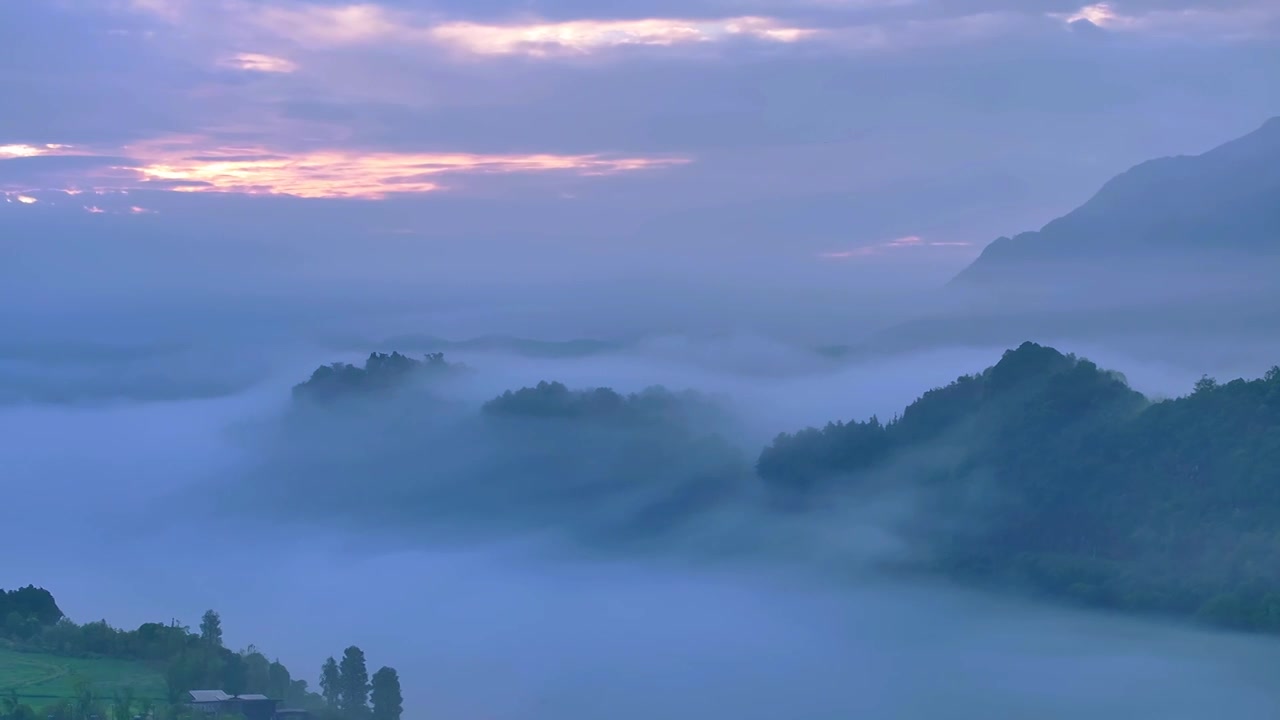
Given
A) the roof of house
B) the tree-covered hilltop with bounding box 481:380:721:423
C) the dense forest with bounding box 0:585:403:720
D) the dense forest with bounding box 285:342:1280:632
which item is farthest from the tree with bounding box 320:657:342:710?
the tree-covered hilltop with bounding box 481:380:721:423

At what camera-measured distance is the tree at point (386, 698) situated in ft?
73.0

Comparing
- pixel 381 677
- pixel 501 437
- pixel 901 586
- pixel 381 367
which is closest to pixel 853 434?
pixel 901 586

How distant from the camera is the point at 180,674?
2177 cm

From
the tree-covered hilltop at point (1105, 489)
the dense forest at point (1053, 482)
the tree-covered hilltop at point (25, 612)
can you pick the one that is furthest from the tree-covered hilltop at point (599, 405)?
the tree-covered hilltop at point (25, 612)

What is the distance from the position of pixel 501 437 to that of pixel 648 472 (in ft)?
25.8

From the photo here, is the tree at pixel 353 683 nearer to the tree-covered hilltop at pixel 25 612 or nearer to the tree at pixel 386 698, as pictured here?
the tree at pixel 386 698

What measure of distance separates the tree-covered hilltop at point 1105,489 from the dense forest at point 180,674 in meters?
14.0

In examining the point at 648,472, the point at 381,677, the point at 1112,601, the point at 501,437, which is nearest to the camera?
the point at 381,677

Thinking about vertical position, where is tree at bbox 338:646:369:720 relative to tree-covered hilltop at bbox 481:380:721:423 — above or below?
below

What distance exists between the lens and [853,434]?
38844 millimetres

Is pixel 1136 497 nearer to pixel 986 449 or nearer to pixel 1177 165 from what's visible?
pixel 986 449

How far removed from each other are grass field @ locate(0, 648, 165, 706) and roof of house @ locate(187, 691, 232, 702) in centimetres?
46

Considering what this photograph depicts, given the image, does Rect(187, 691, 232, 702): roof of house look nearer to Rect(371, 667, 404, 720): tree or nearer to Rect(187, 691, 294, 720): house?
Rect(187, 691, 294, 720): house

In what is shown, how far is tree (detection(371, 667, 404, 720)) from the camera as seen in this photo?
876 inches
